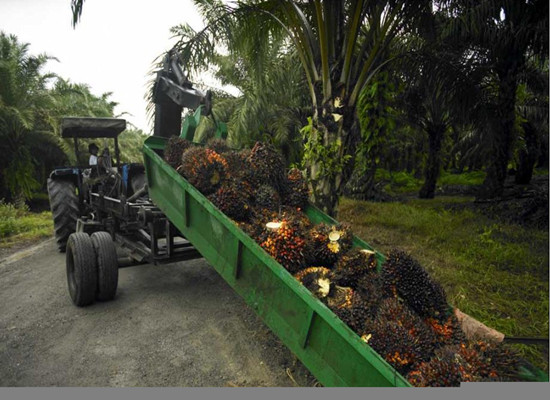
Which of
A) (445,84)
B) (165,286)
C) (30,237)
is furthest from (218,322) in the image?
(30,237)

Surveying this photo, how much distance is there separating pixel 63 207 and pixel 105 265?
2.79 meters

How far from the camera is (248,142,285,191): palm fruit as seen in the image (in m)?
3.28

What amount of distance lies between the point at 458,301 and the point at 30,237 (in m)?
8.48

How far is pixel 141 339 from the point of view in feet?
11.1

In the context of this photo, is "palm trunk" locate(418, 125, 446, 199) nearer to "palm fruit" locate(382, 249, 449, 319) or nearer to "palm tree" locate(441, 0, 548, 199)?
"palm tree" locate(441, 0, 548, 199)

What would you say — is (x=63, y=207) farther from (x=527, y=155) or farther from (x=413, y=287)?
(x=527, y=155)

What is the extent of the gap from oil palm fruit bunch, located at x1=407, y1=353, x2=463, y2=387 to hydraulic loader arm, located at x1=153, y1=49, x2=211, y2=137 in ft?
10.3

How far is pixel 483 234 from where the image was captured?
6379 millimetres

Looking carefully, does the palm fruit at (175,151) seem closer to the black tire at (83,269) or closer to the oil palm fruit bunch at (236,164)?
the oil palm fruit bunch at (236,164)

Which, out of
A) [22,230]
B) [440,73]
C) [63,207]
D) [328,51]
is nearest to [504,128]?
[440,73]

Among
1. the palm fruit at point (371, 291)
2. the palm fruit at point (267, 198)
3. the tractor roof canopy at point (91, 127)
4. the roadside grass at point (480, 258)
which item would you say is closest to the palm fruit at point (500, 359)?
the palm fruit at point (371, 291)

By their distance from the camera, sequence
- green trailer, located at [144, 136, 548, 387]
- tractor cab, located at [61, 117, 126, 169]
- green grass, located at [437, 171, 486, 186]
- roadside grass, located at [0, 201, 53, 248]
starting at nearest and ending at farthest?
1. green trailer, located at [144, 136, 548, 387]
2. tractor cab, located at [61, 117, 126, 169]
3. roadside grass, located at [0, 201, 53, 248]
4. green grass, located at [437, 171, 486, 186]

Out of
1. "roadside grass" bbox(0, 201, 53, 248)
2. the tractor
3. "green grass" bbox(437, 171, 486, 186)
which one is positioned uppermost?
the tractor

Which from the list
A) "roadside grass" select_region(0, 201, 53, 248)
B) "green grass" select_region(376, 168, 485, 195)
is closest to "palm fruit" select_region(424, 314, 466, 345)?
"roadside grass" select_region(0, 201, 53, 248)
